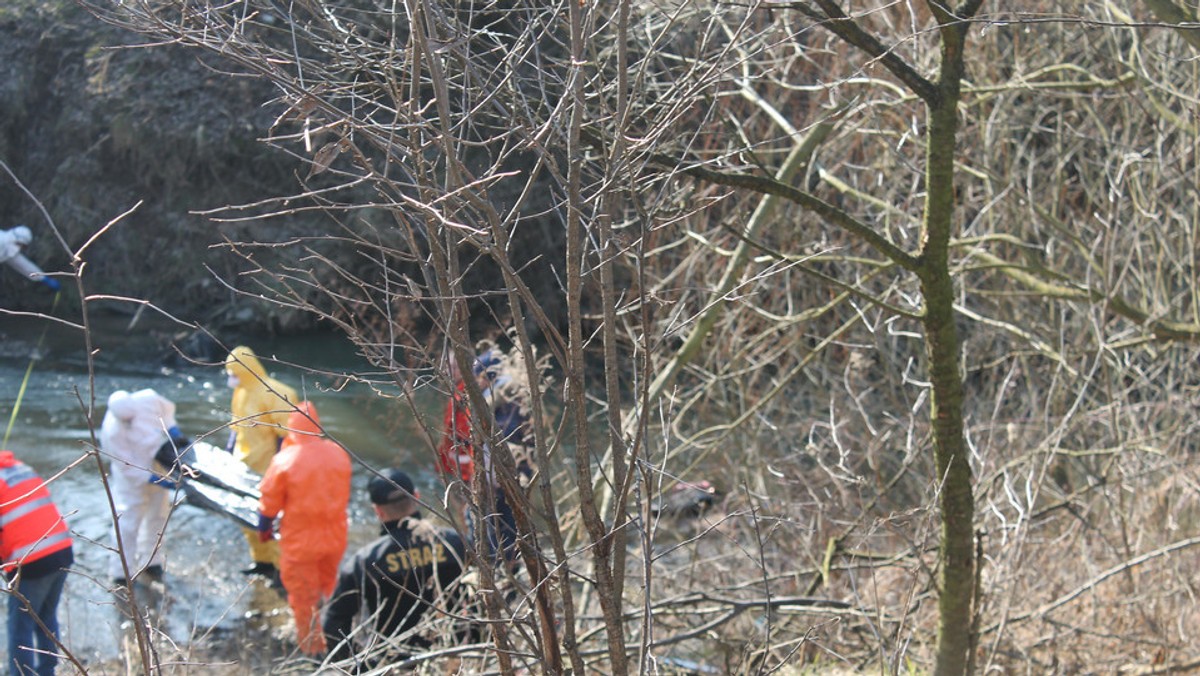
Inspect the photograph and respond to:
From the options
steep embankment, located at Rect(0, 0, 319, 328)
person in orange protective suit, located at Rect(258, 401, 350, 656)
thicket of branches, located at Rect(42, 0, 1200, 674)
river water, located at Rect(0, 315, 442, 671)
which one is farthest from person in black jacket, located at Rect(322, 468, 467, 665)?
steep embankment, located at Rect(0, 0, 319, 328)

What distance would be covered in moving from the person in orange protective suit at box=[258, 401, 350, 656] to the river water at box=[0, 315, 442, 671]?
452 mm

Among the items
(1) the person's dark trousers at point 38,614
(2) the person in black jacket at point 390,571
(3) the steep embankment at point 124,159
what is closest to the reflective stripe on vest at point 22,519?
(1) the person's dark trousers at point 38,614

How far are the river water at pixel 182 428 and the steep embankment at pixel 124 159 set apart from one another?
1.28 metres

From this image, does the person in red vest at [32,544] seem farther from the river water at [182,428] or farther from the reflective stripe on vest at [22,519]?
the river water at [182,428]

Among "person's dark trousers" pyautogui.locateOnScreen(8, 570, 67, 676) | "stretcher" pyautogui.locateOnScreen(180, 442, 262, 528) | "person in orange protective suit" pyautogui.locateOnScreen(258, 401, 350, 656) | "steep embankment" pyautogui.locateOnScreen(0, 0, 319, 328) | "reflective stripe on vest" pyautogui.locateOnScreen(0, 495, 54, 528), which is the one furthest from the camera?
"steep embankment" pyautogui.locateOnScreen(0, 0, 319, 328)

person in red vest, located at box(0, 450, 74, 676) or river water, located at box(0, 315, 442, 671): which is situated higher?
person in red vest, located at box(0, 450, 74, 676)

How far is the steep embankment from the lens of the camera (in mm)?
17594

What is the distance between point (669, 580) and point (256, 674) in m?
1.92

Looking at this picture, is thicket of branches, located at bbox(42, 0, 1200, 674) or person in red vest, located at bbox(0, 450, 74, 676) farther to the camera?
person in red vest, located at bbox(0, 450, 74, 676)

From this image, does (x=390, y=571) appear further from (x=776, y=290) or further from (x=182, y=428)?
(x=182, y=428)

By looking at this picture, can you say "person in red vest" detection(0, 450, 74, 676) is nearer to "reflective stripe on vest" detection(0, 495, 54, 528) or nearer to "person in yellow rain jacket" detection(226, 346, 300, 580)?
"reflective stripe on vest" detection(0, 495, 54, 528)

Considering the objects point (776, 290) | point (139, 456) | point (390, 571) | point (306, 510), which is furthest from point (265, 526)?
point (776, 290)

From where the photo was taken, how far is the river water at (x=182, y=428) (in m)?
7.46

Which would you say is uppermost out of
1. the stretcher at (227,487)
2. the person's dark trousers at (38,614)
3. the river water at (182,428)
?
the person's dark trousers at (38,614)
